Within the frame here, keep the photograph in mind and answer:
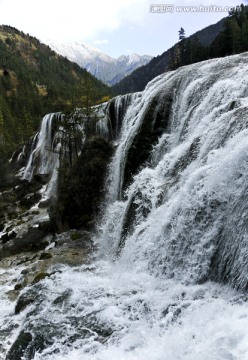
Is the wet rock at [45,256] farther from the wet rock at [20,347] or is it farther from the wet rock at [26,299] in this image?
the wet rock at [20,347]

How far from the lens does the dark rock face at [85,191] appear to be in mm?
23289

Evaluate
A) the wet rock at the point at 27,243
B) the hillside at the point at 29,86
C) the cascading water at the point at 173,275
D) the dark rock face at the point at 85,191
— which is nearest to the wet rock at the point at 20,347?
the cascading water at the point at 173,275

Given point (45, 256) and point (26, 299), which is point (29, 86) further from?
point (26, 299)

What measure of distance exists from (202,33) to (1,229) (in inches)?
7981

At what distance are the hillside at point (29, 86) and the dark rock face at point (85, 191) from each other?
4046 centimetres

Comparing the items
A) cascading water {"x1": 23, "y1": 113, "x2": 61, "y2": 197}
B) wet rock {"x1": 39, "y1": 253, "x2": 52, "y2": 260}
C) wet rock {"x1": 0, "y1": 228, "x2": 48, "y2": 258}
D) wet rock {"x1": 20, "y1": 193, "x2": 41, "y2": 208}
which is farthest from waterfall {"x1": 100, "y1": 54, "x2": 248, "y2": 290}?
cascading water {"x1": 23, "y1": 113, "x2": 61, "y2": 197}

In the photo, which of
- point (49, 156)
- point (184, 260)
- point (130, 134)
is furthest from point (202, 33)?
point (184, 260)

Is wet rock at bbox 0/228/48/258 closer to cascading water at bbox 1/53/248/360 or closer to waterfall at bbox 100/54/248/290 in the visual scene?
waterfall at bbox 100/54/248/290

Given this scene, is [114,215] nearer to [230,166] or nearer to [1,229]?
[230,166]

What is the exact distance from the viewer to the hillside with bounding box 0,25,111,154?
299 feet

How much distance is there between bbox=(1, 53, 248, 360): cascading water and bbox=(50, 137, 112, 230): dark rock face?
5515 millimetres

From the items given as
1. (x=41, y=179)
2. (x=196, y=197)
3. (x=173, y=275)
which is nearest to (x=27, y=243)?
(x=173, y=275)

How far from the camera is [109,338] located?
9.23 meters

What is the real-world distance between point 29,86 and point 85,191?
11223cm
